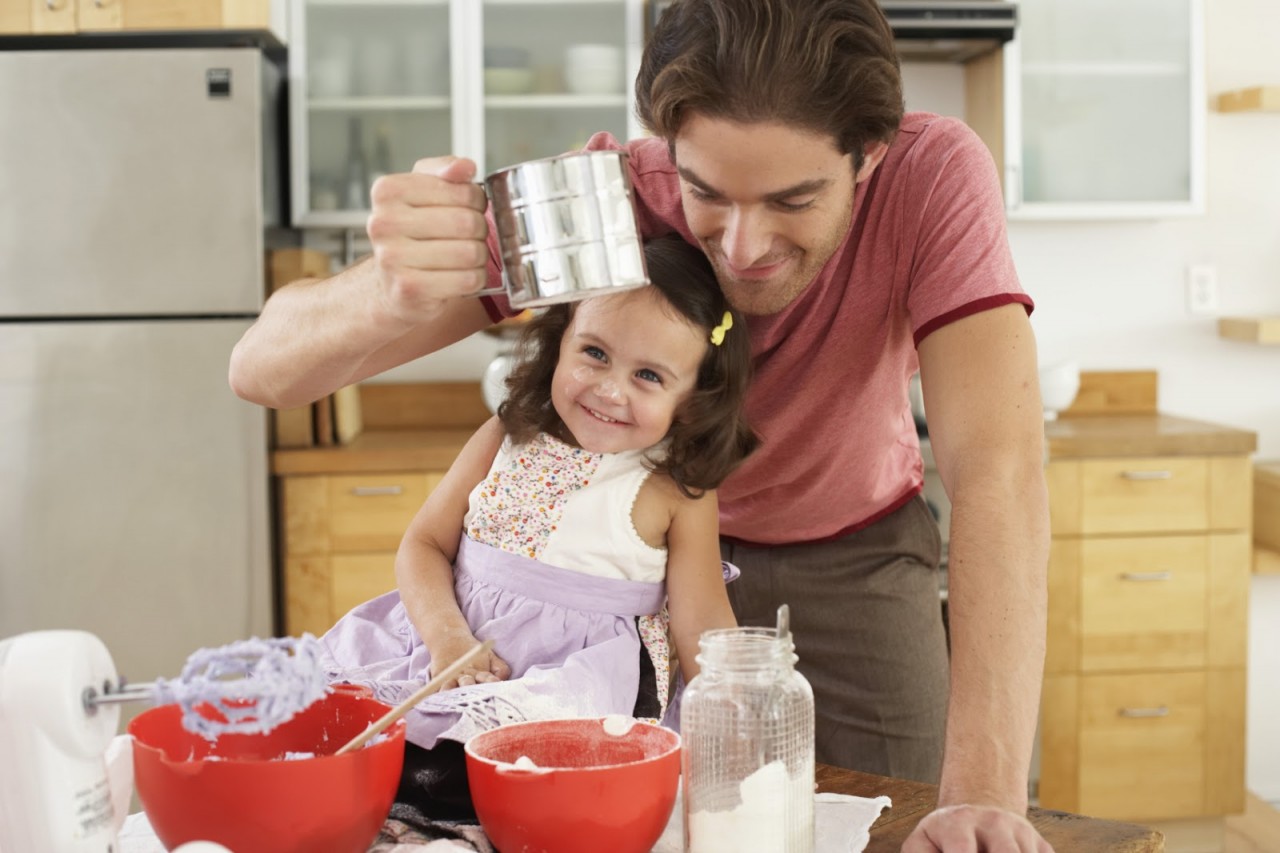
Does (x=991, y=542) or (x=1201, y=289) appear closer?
(x=991, y=542)

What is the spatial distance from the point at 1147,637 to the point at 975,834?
92.6 inches

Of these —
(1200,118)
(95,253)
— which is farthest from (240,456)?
(1200,118)

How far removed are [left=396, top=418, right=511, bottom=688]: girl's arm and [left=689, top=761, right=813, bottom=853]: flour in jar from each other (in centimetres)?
39

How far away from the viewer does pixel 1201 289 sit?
358cm

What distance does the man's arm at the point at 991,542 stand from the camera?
1.04 m

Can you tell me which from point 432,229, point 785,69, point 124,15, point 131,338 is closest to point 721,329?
point 785,69

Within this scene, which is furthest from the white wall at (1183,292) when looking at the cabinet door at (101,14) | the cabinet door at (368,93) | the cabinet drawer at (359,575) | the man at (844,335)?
the cabinet door at (101,14)

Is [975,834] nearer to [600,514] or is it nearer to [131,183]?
[600,514]

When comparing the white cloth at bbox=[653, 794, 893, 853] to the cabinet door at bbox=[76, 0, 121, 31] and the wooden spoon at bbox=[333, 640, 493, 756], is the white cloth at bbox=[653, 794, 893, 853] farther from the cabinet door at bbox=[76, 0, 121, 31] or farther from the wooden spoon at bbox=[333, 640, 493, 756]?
the cabinet door at bbox=[76, 0, 121, 31]

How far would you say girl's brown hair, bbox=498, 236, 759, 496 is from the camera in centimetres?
139

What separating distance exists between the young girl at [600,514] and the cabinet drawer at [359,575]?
151 centimetres

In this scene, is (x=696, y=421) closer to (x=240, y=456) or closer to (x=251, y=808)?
(x=251, y=808)

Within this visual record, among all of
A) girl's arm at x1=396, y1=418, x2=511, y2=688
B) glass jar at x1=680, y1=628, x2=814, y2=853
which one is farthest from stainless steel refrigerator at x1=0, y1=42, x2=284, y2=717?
glass jar at x1=680, y1=628, x2=814, y2=853

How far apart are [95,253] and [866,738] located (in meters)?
2.02
